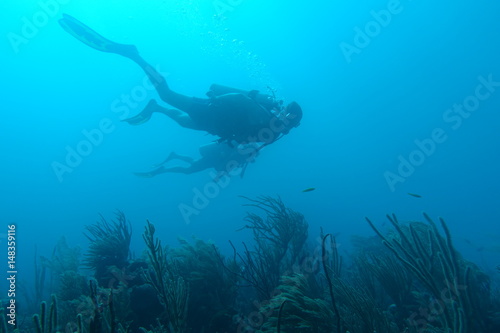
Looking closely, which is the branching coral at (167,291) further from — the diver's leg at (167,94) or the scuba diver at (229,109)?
the diver's leg at (167,94)

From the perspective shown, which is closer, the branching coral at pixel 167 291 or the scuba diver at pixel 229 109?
the branching coral at pixel 167 291

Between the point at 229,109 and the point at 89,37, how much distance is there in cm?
528

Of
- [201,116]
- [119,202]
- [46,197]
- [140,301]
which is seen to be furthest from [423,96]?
[46,197]

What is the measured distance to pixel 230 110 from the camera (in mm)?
7449

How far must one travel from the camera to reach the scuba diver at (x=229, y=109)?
292 inches

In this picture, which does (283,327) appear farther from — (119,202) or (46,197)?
(46,197)

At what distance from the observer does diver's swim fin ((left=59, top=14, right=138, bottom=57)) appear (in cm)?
839

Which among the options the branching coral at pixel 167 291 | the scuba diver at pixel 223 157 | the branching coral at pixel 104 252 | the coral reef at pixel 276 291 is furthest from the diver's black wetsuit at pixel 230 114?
the branching coral at pixel 167 291

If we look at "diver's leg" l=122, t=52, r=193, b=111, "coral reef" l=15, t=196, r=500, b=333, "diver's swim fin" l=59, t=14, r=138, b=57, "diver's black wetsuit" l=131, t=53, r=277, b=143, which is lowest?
"coral reef" l=15, t=196, r=500, b=333

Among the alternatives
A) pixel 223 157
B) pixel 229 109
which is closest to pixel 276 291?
pixel 229 109

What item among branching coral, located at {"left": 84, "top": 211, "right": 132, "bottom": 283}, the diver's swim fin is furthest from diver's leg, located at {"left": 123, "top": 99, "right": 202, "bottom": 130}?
branching coral, located at {"left": 84, "top": 211, "right": 132, "bottom": 283}

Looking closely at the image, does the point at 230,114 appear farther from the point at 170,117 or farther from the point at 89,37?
the point at 89,37

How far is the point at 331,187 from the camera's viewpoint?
241 feet

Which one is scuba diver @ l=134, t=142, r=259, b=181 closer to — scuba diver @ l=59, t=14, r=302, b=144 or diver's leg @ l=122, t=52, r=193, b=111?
scuba diver @ l=59, t=14, r=302, b=144
